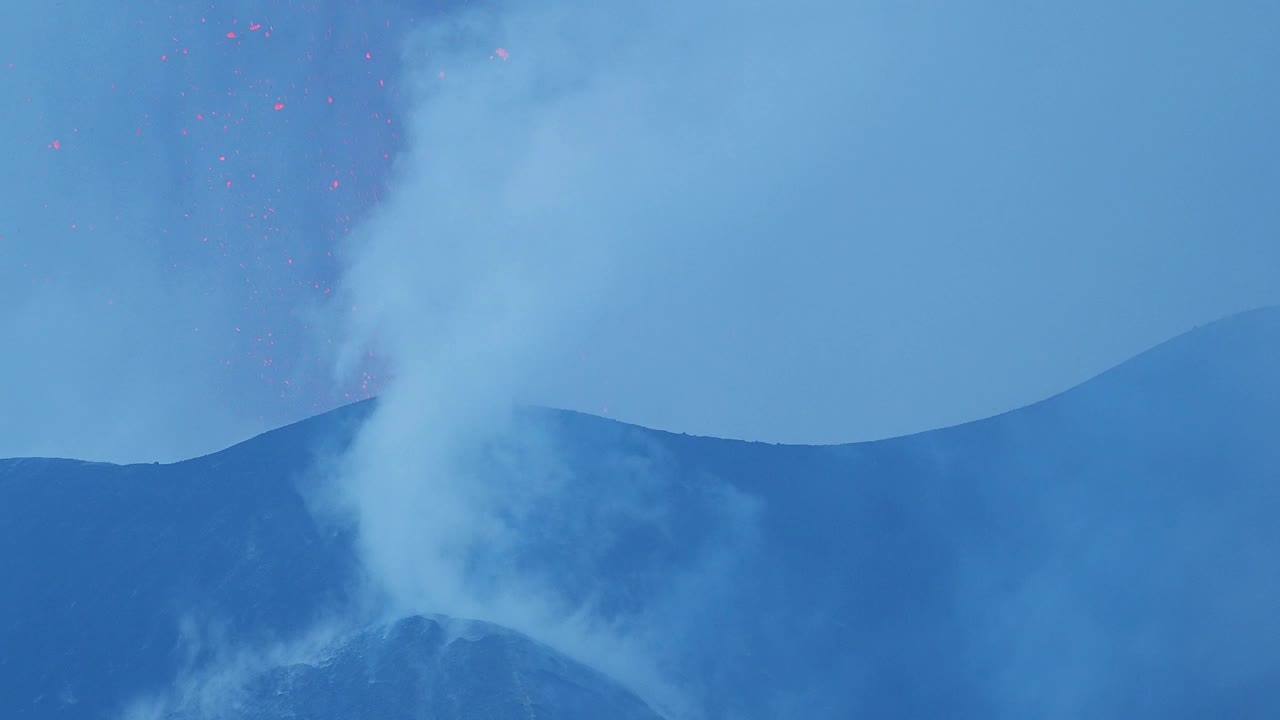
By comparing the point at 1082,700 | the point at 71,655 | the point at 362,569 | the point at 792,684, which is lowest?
the point at 1082,700

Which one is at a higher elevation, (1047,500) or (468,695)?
(1047,500)

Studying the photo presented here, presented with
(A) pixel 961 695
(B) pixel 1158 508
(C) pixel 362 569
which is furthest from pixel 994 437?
(C) pixel 362 569

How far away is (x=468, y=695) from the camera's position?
31.2 metres

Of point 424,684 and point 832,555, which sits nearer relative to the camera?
point 424,684

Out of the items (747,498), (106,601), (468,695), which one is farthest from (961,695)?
(106,601)

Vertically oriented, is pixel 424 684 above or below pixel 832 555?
below

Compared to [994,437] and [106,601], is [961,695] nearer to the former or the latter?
[994,437]

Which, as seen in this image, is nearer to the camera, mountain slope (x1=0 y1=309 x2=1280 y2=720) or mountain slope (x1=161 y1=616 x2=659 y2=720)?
mountain slope (x1=0 y1=309 x2=1280 y2=720)

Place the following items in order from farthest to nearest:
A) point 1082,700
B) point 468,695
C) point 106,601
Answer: point 106,601
point 468,695
point 1082,700

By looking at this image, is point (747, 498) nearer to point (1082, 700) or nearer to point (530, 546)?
point (530, 546)

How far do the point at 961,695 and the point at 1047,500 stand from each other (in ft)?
21.4

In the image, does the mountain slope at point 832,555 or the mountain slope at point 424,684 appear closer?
the mountain slope at point 832,555

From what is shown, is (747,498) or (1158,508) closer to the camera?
(1158,508)

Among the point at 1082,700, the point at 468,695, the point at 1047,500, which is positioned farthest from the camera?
the point at 1047,500
